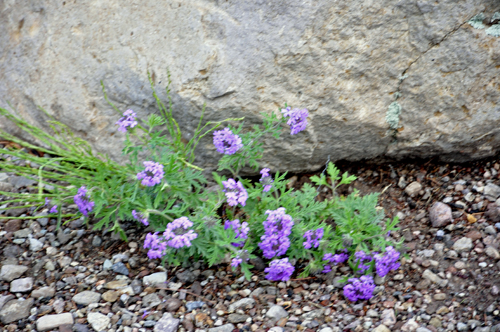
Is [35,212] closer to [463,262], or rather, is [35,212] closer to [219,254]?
[219,254]

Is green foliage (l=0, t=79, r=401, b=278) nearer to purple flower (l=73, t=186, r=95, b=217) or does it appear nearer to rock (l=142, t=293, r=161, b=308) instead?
purple flower (l=73, t=186, r=95, b=217)

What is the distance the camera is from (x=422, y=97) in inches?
125

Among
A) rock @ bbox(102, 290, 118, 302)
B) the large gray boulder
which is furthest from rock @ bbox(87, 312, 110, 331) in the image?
the large gray boulder

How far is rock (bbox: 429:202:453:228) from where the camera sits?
3.14m

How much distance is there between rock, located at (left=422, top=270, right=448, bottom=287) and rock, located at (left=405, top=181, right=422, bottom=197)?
68 centimetres

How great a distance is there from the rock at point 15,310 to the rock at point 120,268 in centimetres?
46

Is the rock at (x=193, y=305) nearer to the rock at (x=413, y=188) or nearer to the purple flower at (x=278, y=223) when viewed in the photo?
the purple flower at (x=278, y=223)

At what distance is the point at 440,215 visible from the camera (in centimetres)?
317

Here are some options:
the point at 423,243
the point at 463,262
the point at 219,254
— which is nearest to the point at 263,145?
the point at 219,254

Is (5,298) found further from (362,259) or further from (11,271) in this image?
(362,259)

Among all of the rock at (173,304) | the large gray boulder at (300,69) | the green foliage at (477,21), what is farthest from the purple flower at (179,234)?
the green foliage at (477,21)

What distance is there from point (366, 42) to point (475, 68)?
2.31ft

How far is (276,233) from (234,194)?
0.31 m

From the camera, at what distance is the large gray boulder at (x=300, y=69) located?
3.04 meters
